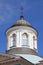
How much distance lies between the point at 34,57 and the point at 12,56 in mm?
2430

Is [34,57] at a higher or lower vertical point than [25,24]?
lower

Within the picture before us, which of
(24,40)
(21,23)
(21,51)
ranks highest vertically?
(21,23)

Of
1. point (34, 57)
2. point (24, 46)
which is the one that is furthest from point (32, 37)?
point (34, 57)

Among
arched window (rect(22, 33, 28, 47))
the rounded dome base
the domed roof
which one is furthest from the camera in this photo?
the domed roof

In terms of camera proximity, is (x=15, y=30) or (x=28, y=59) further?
(x=15, y=30)

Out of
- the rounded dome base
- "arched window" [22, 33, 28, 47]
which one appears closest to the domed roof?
"arched window" [22, 33, 28, 47]

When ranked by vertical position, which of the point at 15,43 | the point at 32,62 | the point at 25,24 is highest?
the point at 25,24

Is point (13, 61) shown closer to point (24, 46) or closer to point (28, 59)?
point (28, 59)

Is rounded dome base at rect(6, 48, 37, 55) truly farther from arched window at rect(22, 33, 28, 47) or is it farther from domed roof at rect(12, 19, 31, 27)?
domed roof at rect(12, 19, 31, 27)

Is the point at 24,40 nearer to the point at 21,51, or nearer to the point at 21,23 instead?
the point at 21,51

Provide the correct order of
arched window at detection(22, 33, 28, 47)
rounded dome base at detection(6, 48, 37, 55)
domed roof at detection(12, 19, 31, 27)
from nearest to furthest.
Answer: rounded dome base at detection(6, 48, 37, 55) → arched window at detection(22, 33, 28, 47) → domed roof at detection(12, 19, 31, 27)

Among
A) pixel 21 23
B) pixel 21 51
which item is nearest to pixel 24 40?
pixel 21 51

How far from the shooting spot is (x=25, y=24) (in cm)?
3728

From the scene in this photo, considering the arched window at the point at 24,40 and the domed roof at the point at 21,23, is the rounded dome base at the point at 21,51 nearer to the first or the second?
the arched window at the point at 24,40
